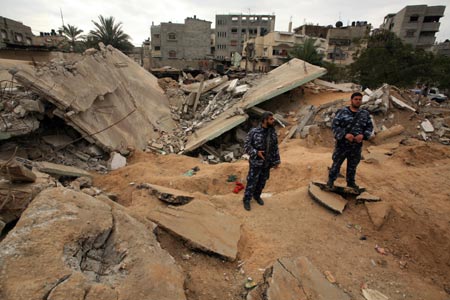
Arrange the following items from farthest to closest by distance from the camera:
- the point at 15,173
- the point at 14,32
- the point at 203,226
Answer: the point at 14,32, the point at 203,226, the point at 15,173

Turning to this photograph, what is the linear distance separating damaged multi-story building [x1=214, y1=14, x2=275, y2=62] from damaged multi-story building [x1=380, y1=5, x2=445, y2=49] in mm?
21878

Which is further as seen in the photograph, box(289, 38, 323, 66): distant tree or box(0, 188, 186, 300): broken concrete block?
box(289, 38, 323, 66): distant tree

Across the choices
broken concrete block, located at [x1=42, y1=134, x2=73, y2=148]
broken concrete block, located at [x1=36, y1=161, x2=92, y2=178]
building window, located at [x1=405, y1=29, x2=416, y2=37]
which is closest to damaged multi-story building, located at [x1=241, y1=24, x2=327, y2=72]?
building window, located at [x1=405, y1=29, x2=416, y2=37]

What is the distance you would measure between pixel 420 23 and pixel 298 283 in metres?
42.7

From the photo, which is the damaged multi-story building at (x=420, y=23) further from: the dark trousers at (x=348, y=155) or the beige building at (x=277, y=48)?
the dark trousers at (x=348, y=155)

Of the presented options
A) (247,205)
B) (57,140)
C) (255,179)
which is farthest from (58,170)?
(255,179)

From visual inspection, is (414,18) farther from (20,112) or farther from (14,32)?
(14,32)

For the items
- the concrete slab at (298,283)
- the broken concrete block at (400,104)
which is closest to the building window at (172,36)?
the broken concrete block at (400,104)

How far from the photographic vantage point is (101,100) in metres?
6.94

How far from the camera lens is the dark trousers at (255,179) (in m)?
3.62

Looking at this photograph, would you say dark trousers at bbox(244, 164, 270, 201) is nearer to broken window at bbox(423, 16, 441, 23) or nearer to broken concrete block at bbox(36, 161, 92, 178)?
broken concrete block at bbox(36, 161, 92, 178)

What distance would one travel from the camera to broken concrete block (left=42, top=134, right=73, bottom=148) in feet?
18.9

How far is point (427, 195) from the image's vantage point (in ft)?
13.6

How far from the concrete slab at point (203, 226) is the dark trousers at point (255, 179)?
1.68ft
